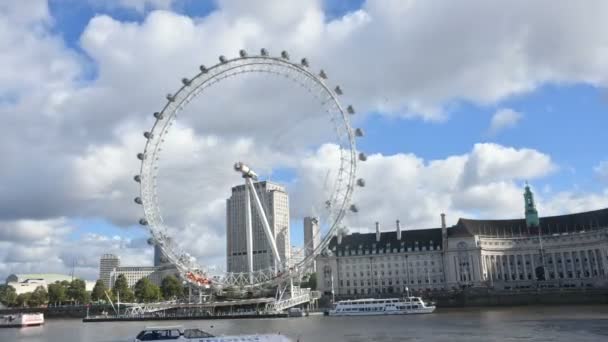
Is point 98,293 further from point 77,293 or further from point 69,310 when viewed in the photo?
point 77,293

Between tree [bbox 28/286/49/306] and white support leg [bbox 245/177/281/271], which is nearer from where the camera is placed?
white support leg [bbox 245/177/281/271]

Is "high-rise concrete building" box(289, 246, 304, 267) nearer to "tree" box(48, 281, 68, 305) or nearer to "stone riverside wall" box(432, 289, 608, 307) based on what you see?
"stone riverside wall" box(432, 289, 608, 307)

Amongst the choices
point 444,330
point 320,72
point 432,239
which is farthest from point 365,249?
point 444,330

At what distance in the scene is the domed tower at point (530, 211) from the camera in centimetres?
15588

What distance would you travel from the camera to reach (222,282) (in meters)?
114

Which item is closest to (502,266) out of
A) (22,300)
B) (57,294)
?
(57,294)

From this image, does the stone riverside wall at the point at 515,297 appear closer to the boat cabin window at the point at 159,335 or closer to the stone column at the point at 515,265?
the stone column at the point at 515,265

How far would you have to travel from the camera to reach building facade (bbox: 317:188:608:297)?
14412cm

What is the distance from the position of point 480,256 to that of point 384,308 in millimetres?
57291

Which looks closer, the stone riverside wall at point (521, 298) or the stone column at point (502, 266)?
the stone riverside wall at point (521, 298)

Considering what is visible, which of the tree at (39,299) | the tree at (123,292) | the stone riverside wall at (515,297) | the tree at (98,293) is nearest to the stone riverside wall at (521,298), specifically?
the stone riverside wall at (515,297)

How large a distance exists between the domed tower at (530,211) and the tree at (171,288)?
99038 mm

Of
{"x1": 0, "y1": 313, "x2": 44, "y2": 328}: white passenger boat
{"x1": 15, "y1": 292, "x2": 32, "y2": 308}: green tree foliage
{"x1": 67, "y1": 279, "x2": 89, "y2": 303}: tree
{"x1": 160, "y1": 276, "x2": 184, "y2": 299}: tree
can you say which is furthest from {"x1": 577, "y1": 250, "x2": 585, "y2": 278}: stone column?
{"x1": 15, "y1": 292, "x2": 32, "y2": 308}: green tree foliage

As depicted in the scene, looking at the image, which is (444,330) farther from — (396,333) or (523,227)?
(523,227)
